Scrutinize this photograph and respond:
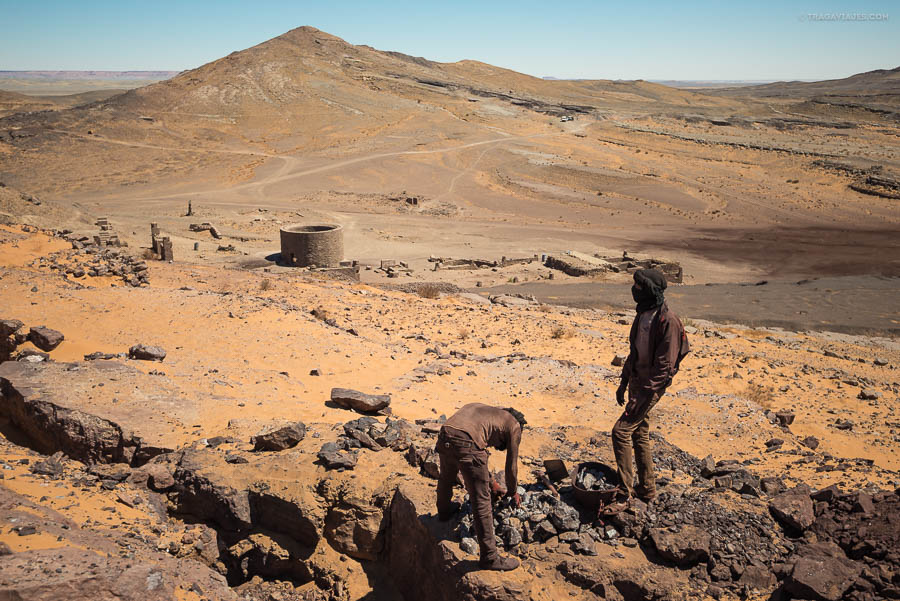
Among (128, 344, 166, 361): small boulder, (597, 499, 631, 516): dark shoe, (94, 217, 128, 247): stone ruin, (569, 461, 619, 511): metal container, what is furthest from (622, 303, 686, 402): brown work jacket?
(94, 217, 128, 247): stone ruin

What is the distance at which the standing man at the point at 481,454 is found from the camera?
4434 millimetres

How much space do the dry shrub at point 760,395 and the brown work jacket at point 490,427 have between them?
235 inches

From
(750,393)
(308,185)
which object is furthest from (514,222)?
(750,393)

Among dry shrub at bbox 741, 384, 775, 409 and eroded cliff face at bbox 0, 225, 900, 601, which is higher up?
eroded cliff face at bbox 0, 225, 900, 601

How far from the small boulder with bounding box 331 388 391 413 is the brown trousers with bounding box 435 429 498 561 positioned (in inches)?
118

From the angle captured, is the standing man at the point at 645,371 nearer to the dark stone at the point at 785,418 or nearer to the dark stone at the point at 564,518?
the dark stone at the point at 564,518

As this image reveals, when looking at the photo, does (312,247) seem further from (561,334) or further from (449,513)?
(449,513)

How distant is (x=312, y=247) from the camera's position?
2417 centimetres

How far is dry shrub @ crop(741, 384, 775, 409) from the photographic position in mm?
9258

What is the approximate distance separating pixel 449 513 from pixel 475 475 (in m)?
0.84

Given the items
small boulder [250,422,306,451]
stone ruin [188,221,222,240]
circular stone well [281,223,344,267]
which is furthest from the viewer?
stone ruin [188,221,222,240]

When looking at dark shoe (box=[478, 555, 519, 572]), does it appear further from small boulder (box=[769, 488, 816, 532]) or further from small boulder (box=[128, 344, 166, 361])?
small boulder (box=[128, 344, 166, 361])

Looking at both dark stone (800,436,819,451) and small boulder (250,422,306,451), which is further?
dark stone (800,436,819,451)

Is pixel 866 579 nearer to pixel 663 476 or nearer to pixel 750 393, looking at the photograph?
pixel 663 476
